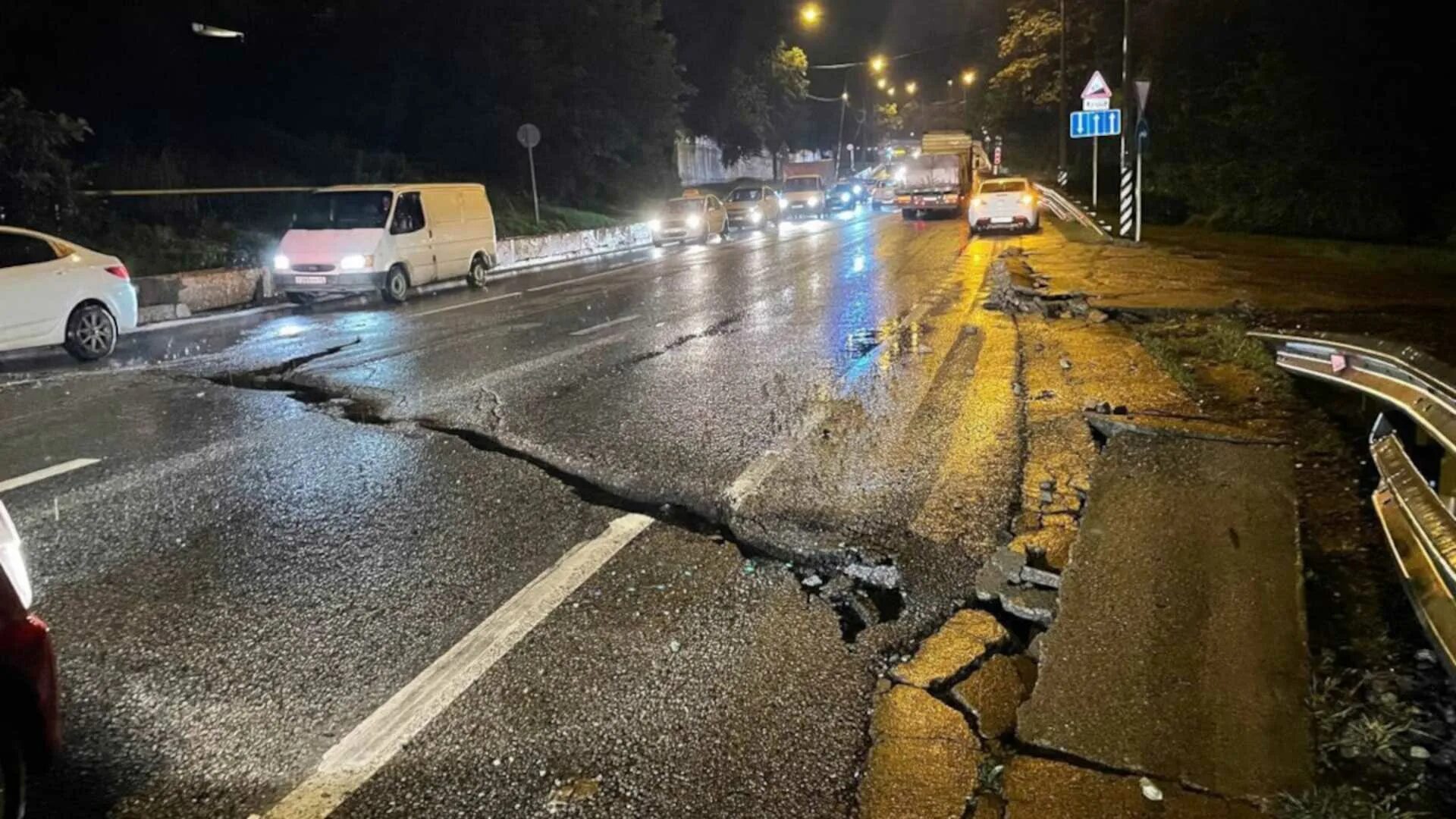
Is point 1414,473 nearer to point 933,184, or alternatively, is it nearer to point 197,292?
point 197,292

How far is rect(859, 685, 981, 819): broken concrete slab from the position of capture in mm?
2951

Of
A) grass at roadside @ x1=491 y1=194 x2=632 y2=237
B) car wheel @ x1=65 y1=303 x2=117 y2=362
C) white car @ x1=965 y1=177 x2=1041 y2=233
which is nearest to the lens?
car wheel @ x1=65 y1=303 x2=117 y2=362

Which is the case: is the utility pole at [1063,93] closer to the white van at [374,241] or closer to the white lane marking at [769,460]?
the white van at [374,241]

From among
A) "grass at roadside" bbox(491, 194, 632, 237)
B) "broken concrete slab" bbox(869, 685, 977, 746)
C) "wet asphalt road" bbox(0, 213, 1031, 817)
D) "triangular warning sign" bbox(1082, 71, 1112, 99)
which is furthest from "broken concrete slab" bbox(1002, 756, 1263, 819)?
"grass at roadside" bbox(491, 194, 632, 237)

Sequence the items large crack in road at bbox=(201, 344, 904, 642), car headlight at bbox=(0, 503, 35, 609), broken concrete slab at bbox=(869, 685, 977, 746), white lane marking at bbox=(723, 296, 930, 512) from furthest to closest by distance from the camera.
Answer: white lane marking at bbox=(723, 296, 930, 512) → large crack in road at bbox=(201, 344, 904, 642) → broken concrete slab at bbox=(869, 685, 977, 746) → car headlight at bbox=(0, 503, 35, 609)

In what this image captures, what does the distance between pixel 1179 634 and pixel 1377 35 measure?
2033 cm

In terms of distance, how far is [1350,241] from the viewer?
1945 centimetres

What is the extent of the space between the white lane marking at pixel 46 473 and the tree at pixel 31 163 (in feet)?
37.7

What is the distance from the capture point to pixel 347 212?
53.9ft

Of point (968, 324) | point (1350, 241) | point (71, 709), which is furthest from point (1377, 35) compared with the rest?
point (71, 709)

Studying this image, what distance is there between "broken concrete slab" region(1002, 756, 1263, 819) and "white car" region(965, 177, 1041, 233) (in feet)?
82.4

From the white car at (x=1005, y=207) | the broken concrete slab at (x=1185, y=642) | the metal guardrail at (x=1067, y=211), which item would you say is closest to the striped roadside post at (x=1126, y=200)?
the metal guardrail at (x=1067, y=211)

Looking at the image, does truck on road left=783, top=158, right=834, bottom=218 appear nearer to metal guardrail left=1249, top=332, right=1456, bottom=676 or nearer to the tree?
the tree

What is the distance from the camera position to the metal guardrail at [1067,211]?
26447mm
